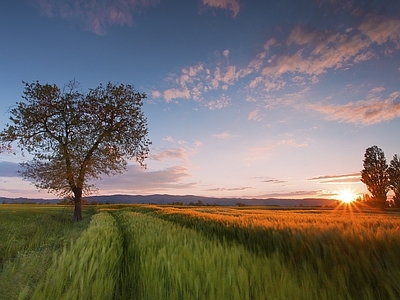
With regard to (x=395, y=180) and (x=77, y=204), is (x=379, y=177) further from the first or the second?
(x=77, y=204)

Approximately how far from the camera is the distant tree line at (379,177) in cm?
5188

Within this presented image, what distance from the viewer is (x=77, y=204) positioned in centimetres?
2138

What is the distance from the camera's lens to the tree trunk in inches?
838

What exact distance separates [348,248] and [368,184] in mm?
64710

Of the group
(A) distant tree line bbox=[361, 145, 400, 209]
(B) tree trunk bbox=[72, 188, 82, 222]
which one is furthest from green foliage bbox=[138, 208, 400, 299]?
(A) distant tree line bbox=[361, 145, 400, 209]

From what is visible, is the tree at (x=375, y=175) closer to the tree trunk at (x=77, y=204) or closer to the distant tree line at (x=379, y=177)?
the distant tree line at (x=379, y=177)

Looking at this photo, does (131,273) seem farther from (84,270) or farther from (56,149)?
(56,149)

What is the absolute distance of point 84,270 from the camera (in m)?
2.26

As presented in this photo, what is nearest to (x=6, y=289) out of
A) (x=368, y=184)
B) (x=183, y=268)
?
(x=183, y=268)

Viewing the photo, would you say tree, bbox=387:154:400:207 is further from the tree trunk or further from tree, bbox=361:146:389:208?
the tree trunk

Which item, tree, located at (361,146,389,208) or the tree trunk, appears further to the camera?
tree, located at (361,146,389,208)

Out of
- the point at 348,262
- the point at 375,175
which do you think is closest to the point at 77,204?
the point at 348,262

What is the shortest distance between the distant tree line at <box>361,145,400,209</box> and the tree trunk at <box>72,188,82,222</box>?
56.5 metres

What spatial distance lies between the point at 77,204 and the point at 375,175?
60446 millimetres
